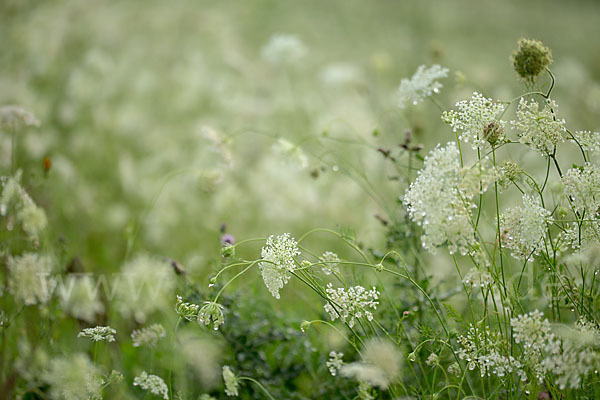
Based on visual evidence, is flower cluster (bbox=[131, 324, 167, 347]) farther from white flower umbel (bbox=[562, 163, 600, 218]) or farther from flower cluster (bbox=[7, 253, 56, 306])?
white flower umbel (bbox=[562, 163, 600, 218])

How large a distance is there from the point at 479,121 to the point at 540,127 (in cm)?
10

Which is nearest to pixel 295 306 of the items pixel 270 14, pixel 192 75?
pixel 192 75

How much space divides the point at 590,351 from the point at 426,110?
2.03 meters

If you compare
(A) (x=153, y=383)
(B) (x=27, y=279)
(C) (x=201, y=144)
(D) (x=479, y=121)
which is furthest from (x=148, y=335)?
(C) (x=201, y=144)

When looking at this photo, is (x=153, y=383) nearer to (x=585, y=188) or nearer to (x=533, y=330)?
(x=533, y=330)

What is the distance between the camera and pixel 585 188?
0.78 meters

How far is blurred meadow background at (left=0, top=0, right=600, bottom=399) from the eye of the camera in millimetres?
1228

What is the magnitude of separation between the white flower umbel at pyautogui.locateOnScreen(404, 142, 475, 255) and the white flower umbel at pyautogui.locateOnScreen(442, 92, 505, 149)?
3.3 inches

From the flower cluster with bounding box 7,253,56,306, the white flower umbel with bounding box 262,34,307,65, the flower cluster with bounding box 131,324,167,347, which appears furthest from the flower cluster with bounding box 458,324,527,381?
the white flower umbel with bounding box 262,34,307,65

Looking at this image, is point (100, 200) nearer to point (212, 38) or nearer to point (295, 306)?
point (295, 306)

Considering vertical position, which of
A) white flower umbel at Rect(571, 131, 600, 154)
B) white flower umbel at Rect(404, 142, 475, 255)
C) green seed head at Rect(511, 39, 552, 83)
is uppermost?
green seed head at Rect(511, 39, 552, 83)

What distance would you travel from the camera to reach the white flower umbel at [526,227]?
75 cm

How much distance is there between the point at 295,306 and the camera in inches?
62.2

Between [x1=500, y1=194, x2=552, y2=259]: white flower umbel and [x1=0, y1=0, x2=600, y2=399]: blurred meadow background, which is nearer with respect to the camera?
[x1=500, y1=194, x2=552, y2=259]: white flower umbel
